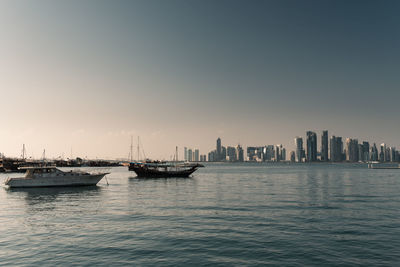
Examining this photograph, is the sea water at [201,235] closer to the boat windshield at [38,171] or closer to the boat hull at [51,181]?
the boat hull at [51,181]

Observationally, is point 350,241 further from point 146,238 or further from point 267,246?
point 146,238

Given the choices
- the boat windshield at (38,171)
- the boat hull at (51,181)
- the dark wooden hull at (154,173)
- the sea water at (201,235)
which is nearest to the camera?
the sea water at (201,235)

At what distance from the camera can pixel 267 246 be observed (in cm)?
1891

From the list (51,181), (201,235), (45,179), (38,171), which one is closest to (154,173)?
(51,181)

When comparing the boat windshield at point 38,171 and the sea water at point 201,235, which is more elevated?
the boat windshield at point 38,171

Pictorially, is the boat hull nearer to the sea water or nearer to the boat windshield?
the boat windshield

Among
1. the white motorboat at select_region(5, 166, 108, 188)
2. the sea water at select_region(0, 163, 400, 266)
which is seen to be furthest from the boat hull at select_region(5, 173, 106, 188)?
the sea water at select_region(0, 163, 400, 266)

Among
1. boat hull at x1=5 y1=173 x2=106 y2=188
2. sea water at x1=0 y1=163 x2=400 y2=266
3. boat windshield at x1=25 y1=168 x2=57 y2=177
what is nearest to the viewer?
sea water at x1=0 y1=163 x2=400 y2=266

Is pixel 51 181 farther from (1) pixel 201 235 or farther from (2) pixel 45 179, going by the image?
(1) pixel 201 235

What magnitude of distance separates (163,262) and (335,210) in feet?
79.8

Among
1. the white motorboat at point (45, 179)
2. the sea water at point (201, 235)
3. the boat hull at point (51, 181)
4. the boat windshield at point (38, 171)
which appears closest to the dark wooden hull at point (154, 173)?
→ the boat hull at point (51, 181)

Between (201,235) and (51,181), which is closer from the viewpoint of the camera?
(201,235)

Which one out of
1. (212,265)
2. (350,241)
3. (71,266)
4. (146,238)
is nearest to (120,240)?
(146,238)

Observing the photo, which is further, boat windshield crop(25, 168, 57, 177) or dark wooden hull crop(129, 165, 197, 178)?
dark wooden hull crop(129, 165, 197, 178)
